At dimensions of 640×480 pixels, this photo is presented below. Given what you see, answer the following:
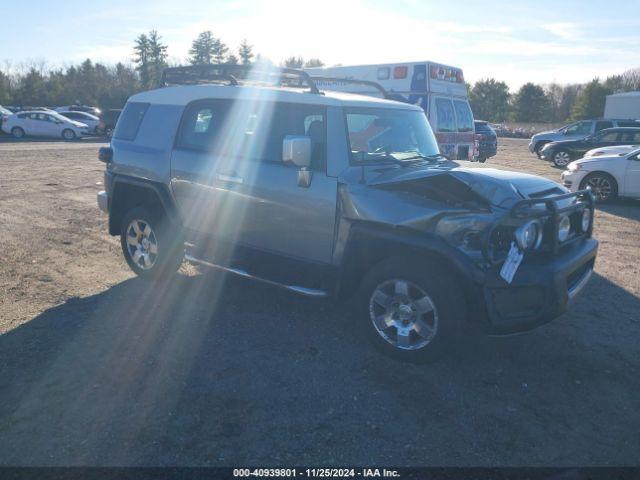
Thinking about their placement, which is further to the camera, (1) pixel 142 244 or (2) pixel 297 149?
(1) pixel 142 244

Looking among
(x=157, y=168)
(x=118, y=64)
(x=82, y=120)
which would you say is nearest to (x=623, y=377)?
(x=157, y=168)

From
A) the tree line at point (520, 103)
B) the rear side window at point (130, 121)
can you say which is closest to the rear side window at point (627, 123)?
the rear side window at point (130, 121)

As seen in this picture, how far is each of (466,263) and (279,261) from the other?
5.77 ft

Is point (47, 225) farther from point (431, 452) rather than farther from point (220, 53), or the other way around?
point (220, 53)

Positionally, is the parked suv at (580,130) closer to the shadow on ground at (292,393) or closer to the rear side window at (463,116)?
the rear side window at (463,116)

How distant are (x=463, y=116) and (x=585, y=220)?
9360mm

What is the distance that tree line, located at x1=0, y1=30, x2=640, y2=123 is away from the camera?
53625mm

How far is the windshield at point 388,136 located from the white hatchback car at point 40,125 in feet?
92.9

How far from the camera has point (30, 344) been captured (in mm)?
4297

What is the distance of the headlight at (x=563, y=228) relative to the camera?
4.00 m

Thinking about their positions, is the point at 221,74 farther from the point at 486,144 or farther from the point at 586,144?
the point at 586,144

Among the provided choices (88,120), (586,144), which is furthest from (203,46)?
(586,144)

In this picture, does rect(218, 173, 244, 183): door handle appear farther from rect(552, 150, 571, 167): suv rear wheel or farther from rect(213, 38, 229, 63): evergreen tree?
rect(213, 38, 229, 63): evergreen tree

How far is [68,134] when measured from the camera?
28812mm
